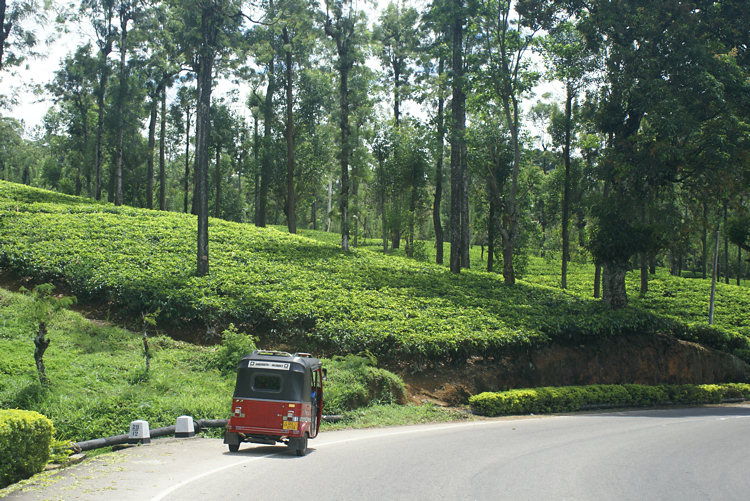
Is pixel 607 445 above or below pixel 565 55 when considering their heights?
below

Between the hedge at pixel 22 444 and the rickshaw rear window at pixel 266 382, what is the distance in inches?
138

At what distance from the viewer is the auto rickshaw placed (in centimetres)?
1073

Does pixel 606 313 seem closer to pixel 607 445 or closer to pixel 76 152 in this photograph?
pixel 607 445

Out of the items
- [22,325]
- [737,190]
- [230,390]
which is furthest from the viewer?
[737,190]

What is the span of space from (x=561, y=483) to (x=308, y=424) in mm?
4810

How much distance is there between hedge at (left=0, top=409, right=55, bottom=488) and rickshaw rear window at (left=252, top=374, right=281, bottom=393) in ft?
11.5

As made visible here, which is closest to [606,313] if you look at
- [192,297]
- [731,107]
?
[731,107]

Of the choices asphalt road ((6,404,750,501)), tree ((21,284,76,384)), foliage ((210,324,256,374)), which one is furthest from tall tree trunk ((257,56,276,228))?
asphalt road ((6,404,750,501))

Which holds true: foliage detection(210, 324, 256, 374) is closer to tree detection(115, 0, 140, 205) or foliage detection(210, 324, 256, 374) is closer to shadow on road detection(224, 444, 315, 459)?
shadow on road detection(224, 444, 315, 459)

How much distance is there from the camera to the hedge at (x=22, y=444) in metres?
8.03

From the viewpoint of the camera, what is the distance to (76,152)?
5934 centimetres

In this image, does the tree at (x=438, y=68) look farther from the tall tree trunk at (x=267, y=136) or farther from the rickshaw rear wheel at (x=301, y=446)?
the rickshaw rear wheel at (x=301, y=446)

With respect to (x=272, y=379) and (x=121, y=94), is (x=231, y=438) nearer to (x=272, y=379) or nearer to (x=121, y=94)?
(x=272, y=379)

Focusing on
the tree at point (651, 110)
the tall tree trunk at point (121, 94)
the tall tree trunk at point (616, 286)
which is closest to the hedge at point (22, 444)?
the tree at point (651, 110)
